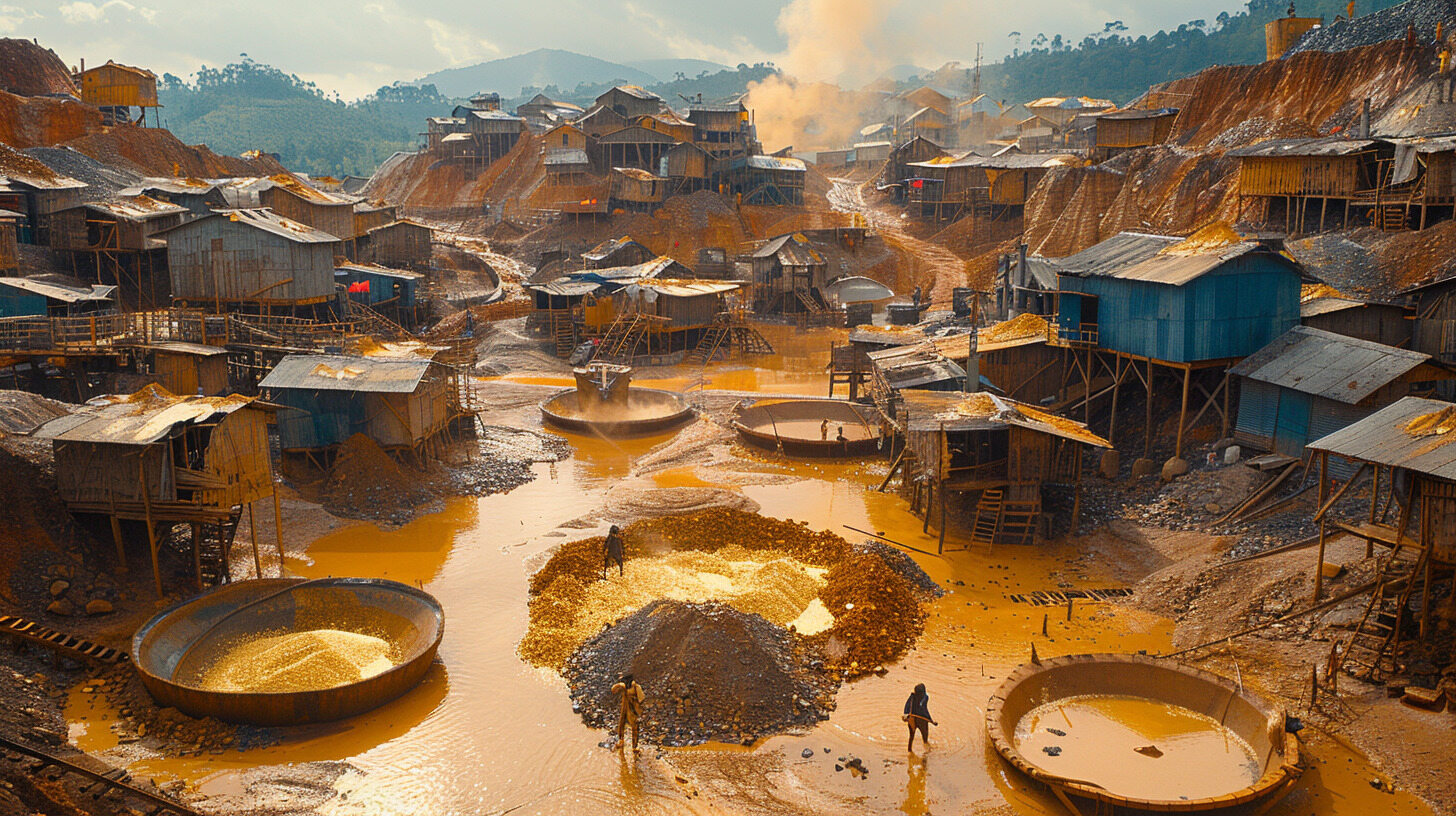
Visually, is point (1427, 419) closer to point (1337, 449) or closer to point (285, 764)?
point (1337, 449)

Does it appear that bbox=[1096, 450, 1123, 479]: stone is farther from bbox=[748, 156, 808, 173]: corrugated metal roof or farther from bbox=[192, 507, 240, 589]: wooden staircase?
bbox=[748, 156, 808, 173]: corrugated metal roof

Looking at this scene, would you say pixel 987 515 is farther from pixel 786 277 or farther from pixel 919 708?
pixel 786 277

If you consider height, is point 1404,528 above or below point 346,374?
below

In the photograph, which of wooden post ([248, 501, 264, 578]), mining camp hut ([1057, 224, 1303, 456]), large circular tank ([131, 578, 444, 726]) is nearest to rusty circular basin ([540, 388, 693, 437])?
mining camp hut ([1057, 224, 1303, 456])

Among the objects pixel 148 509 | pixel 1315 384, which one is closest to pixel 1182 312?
pixel 1315 384

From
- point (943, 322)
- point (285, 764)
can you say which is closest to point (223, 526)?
point (285, 764)
